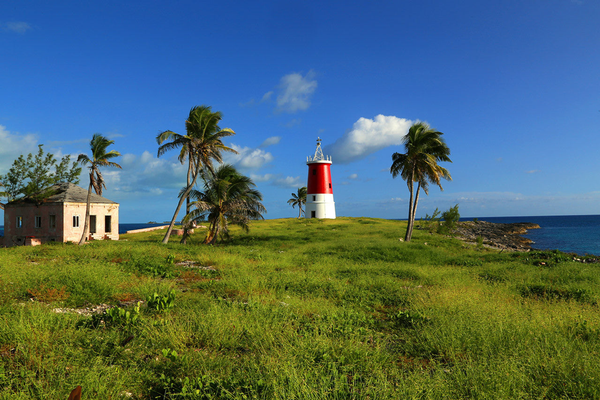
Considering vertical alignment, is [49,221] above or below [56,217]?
below

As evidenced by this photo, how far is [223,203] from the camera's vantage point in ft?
82.5

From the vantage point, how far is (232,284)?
10188 mm

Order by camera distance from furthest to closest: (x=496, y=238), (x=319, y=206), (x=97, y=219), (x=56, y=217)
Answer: (x=319, y=206) → (x=496, y=238) → (x=97, y=219) → (x=56, y=217)

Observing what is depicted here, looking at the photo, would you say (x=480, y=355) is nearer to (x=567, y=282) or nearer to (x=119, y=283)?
(x=119, y=283)

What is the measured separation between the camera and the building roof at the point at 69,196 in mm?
29420

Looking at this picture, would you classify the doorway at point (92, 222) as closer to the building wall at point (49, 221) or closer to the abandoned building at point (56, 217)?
the abandoned building at point (56, 217)

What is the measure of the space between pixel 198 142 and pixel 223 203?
5479 millimetres

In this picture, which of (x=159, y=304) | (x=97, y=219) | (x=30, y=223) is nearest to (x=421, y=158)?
(x=159, y=304)

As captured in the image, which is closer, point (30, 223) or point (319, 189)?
point (30, 223)

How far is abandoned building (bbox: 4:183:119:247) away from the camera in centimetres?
2909

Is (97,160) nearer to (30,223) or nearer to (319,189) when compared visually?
(30,223)

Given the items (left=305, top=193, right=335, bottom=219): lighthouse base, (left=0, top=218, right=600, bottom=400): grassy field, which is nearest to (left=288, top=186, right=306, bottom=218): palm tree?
(left=305, top=193, right=335, bottom=219): lighthouse base

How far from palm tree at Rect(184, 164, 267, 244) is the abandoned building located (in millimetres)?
12865

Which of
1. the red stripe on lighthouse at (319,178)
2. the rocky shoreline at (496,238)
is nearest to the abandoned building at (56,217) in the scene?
the red stripe on lighthouse at (319,178)
